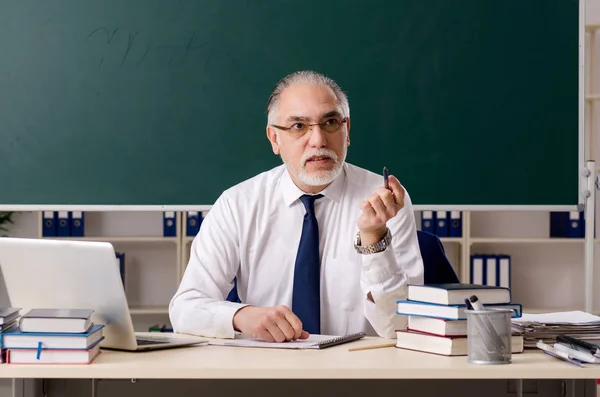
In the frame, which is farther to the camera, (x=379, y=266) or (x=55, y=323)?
(x=379, y=266)

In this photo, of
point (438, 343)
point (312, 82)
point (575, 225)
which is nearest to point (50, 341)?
point (438, 343)

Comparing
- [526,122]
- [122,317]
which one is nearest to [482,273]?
[526,122]

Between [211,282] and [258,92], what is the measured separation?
1416mm

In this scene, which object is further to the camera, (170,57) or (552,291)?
(552,291)

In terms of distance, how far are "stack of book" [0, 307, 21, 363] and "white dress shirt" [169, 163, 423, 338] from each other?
0.58m

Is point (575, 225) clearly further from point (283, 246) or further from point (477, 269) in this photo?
point (283, 246)

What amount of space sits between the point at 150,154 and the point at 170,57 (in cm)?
43

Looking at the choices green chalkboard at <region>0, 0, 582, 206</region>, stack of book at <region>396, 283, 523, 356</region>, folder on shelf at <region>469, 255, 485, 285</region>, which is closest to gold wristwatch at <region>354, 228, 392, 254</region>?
stack of book at <region>396, 283, 523, 356</region>

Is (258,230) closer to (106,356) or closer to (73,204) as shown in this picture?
(106,356)

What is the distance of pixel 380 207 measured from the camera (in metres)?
1.89

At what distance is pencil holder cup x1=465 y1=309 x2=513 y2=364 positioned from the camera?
153 cm

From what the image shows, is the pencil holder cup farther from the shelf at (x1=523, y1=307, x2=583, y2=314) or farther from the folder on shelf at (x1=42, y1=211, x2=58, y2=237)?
the folder on shelf at (x1=42, y1=211, x2=58, y2=237)

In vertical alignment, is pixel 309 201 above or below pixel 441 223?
above

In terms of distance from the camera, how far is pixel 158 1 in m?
3.49
